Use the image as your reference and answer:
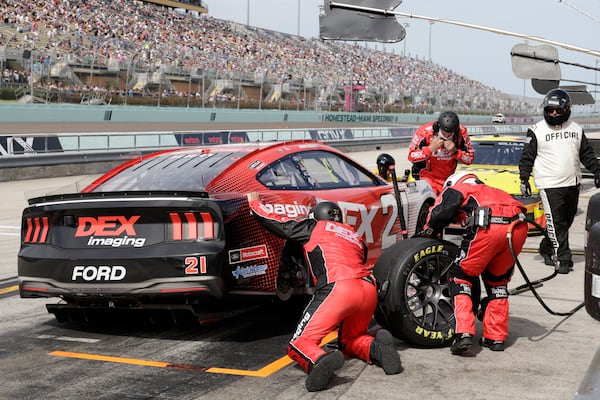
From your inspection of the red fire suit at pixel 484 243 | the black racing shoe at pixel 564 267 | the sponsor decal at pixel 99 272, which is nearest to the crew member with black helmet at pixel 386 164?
the red fire suit at pixel 484 243

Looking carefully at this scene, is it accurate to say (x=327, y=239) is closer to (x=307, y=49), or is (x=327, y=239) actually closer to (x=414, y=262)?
(x=414, y=262)

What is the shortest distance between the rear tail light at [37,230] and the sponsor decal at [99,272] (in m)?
0.48

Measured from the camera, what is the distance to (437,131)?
966 cm

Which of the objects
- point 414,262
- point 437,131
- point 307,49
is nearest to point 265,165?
point 414,262

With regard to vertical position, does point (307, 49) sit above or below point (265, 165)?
above

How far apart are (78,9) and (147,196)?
46021 millimetres

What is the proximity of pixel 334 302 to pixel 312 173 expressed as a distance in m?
2.09

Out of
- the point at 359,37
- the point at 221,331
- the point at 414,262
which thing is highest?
the point at 359,37

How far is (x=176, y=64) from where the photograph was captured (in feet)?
137

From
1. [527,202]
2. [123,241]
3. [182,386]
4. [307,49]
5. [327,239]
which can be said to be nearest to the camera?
[182,386]

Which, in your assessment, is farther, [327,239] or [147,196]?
[147,196]

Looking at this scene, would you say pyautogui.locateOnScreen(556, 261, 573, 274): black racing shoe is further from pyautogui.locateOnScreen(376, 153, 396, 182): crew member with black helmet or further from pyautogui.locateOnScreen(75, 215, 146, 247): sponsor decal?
pyautogui.locateOnScreen(75, 215, 146, 247): sponsor decal

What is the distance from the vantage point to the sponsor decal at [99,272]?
5660mm

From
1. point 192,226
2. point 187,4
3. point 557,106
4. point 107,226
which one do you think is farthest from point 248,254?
point 187,4
